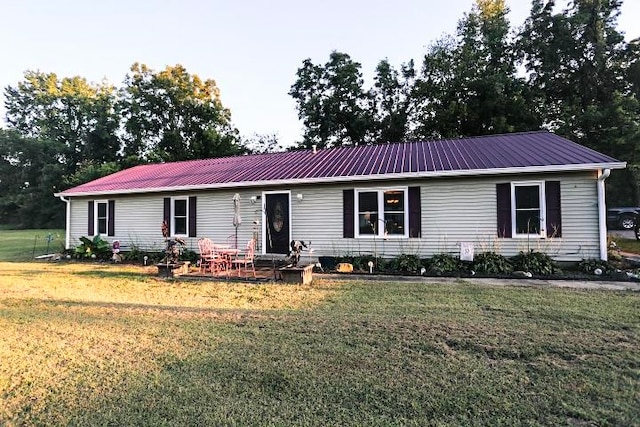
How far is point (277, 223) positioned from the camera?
11.0 m

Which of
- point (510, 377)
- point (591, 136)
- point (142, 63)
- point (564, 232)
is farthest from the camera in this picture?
point (142, 63)

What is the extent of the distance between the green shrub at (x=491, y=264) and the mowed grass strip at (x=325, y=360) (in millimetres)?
2085

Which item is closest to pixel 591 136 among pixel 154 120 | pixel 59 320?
pixel 59 320

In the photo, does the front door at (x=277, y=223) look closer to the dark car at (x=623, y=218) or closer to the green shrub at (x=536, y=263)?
the green shrub at (x=536, y=263)

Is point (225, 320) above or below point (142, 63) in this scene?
below

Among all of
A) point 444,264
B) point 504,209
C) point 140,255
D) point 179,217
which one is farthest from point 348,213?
point 140,255

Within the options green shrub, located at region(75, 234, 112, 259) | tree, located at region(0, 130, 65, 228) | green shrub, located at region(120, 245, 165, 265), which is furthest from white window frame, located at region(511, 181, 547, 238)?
tree, located at region(0, 130, 65, 228)

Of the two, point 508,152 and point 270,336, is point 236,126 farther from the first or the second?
point 270,336

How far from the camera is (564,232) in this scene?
8.66 m

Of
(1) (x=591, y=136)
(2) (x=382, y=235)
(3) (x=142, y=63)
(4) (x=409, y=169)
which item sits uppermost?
(3) (x=142, y=63)

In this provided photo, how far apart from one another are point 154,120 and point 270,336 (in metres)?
32.4

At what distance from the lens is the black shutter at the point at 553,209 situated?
8664mm

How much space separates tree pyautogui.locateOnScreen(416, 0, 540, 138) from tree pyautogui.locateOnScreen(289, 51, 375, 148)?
3925 mm

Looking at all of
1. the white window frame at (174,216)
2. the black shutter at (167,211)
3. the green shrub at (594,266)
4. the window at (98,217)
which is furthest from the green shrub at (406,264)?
the window at (98,217)
